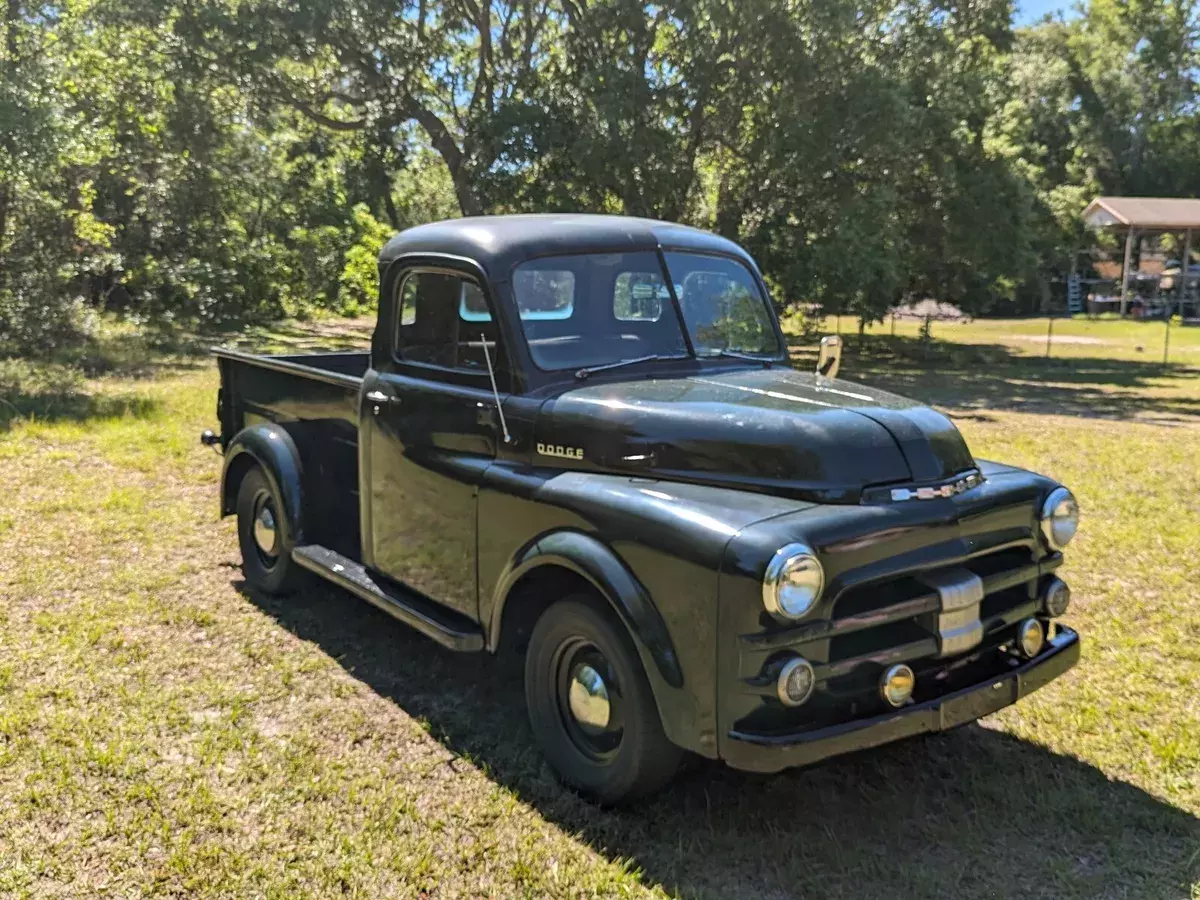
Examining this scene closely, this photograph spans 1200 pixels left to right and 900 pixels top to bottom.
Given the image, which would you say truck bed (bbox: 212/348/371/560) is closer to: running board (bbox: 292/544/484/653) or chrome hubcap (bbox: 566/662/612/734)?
A: running board (bbox: 292/544/484/653)

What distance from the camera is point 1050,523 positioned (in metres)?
3.67

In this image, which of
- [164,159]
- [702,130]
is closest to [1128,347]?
[702,130]

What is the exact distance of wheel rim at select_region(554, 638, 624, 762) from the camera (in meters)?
3.42

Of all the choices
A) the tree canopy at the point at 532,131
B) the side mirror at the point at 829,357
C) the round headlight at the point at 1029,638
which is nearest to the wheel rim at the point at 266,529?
the side mirror at the point at 829,357

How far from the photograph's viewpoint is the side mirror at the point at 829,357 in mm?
4539

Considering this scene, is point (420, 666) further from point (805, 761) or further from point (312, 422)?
point (805, 761)

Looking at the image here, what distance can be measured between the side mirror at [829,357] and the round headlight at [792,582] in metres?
1.69

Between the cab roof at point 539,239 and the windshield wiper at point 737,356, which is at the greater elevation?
the cab roof at point 539,239

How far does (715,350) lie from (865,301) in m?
14.9

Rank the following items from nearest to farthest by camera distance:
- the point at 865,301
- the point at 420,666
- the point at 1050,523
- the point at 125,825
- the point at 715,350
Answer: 1. the point at 125,825
2. the point at 1050,523
3. the point at 715,350
4. the point at 420,666
5. the point at 865,301

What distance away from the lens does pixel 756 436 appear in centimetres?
342

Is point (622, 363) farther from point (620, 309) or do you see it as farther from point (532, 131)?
point (532, 131)

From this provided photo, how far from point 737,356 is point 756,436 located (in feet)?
3.41

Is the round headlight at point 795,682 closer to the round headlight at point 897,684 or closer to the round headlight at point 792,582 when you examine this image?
the round headlight at point 792,582
